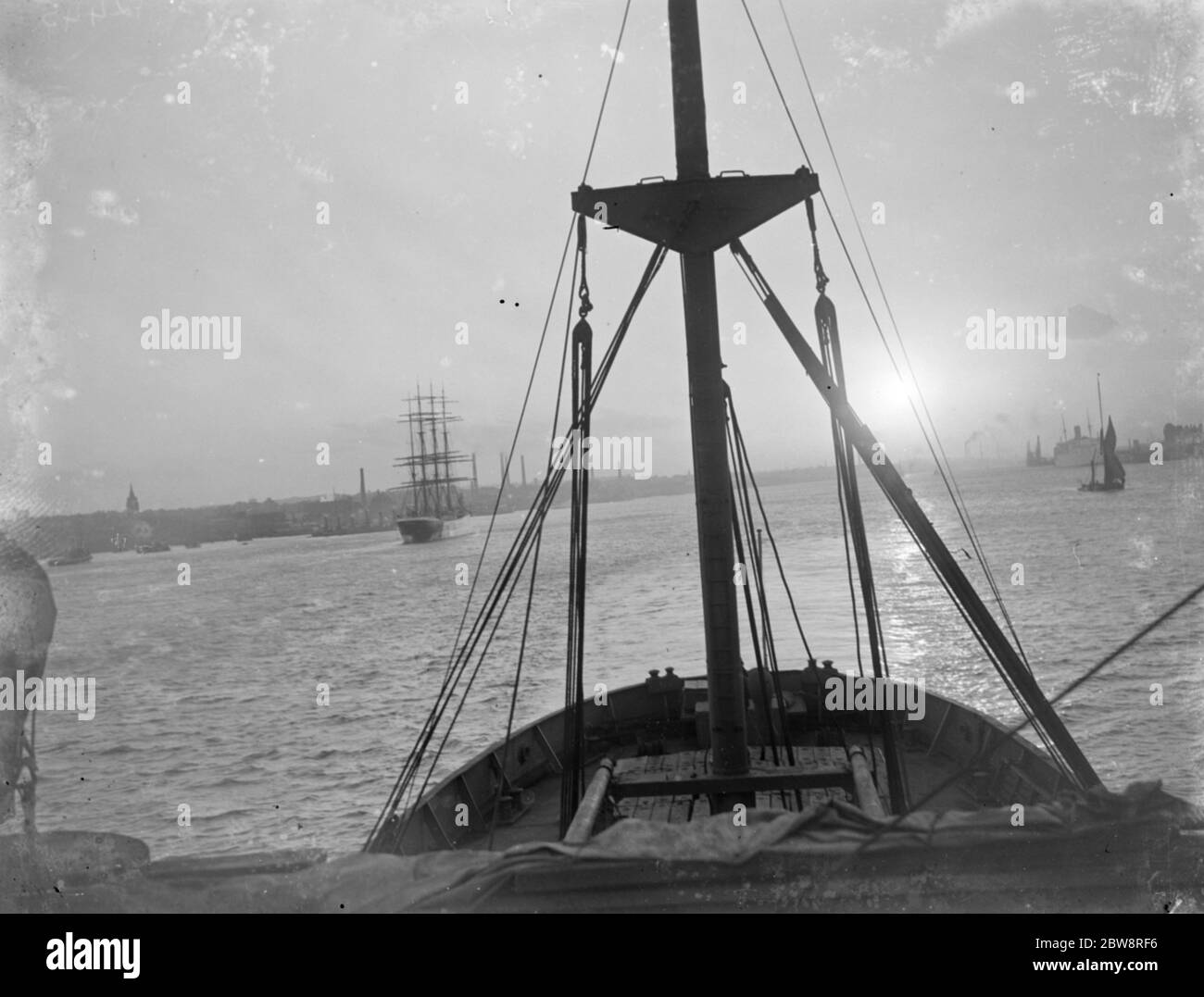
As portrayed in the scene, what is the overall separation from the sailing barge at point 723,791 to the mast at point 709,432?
0.06 feet

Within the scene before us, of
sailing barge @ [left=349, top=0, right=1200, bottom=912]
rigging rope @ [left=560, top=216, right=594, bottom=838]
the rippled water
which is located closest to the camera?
sailing barge @ [left=349, top=0, right=1200, bottom=912]

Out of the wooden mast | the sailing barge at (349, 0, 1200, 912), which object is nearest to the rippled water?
the sailing barge at (349, 0, 1200, 912)

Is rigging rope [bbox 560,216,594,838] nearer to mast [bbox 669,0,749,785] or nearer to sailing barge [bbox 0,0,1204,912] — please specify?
sailing barge [bbox 0,0,1204,912]

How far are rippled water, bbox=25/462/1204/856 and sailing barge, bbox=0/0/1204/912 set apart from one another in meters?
5.78

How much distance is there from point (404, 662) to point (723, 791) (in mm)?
34018

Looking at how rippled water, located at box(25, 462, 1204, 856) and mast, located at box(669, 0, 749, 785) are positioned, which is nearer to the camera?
mast, located at box(669, 0, 749, 785)

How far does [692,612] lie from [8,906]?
41045 millimetres

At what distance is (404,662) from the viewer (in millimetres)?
39562

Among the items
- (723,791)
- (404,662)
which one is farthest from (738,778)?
(404,662)

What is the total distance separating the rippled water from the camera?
21.8 m

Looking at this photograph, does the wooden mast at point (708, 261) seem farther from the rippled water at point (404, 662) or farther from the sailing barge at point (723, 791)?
the rippled water at point (404, 662)

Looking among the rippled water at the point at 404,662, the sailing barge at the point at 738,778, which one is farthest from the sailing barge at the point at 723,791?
the rippled water at the point at 404,662

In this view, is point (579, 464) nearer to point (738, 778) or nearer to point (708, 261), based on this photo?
point (708, 261)

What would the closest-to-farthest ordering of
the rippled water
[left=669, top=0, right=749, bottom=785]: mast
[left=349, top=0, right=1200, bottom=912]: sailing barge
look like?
[left=349, top=0, right=1200, bottom=912]: sailing barge, [left=669, top=0, right=749, bottom=785]: mast, the rippled water
